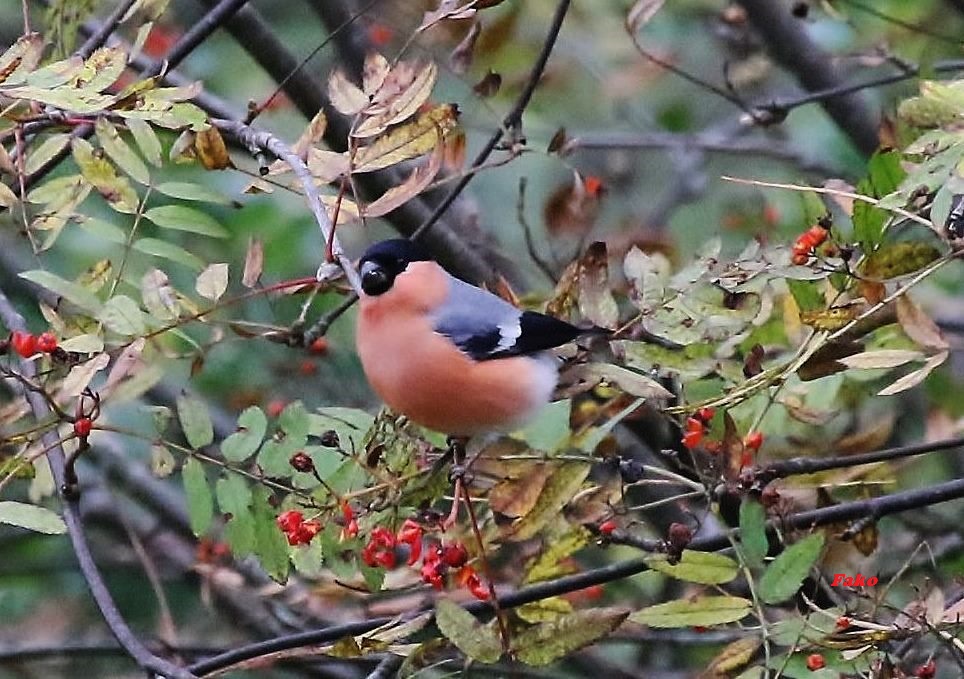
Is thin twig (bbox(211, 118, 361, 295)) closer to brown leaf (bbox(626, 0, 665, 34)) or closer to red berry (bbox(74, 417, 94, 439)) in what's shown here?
red berry (bbox(74, 417, 94, 439))

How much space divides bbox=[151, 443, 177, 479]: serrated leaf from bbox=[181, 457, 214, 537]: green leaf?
2 centimetres

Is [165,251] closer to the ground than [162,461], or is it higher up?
higher up

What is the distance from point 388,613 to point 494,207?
265 centimetres

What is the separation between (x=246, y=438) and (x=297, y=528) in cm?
14

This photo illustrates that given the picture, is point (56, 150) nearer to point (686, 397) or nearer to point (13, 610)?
point (686, 397)

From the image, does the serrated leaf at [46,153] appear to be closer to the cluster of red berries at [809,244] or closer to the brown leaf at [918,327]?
the cluster of red berries at [809,244]

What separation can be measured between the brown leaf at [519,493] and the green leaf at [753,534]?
0.81ft

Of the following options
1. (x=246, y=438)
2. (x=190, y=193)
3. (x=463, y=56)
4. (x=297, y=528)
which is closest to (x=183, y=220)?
(x=190, y=193)

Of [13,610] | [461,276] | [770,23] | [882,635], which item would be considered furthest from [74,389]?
[770,23]

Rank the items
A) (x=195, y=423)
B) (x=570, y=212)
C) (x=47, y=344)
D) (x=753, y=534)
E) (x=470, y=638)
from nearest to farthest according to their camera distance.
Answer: (x=470, y=638)
(x=753, y=534)
(x=47, y=344)
(x=195, y=423)
(x=570, y=212)

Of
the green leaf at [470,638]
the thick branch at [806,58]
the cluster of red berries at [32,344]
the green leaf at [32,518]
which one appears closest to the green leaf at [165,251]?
the cluster of red berries at [32,344]

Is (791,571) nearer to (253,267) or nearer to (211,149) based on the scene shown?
(253,267)

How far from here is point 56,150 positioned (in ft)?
5.98

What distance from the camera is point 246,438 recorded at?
68.5 inches
